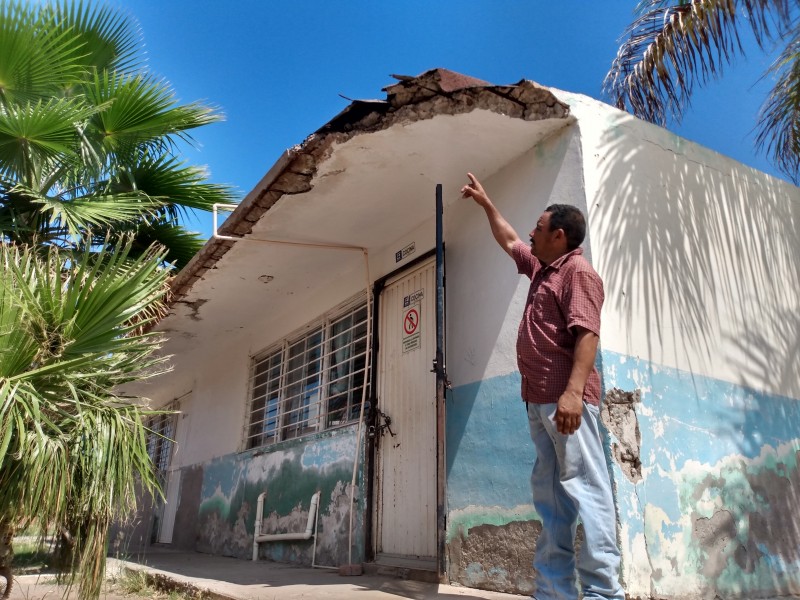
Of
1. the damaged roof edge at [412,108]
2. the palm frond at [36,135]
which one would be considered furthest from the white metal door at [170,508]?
the damaged roof edge at [412,108]

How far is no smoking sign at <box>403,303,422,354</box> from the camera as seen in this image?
5.36 metres

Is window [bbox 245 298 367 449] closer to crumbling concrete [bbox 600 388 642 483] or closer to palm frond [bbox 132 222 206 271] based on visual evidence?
palm frond [bbox 132 222 206 271]

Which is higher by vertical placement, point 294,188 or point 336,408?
point 294,188

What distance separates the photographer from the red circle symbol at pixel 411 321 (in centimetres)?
542

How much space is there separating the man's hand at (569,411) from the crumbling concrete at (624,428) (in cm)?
104

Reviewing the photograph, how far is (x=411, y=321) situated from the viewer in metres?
5.47

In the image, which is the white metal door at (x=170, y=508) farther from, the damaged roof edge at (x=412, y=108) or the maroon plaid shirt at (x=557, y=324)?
the maroon plaid shirt at (x=557, y=324)

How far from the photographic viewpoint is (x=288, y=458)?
22.6ft

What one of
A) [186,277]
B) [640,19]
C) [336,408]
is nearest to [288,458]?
[336,408]

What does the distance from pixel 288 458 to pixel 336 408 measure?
0.91m

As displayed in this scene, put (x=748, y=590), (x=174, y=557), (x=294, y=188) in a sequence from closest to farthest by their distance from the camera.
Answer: (x=748, y=590), (x=294, y=188), (x=174, y=557)

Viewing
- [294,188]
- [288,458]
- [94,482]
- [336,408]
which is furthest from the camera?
[288,458]

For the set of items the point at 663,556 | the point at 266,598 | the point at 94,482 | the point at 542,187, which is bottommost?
the point at 266,598

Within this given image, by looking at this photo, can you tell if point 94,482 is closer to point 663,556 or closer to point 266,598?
point 266,598
